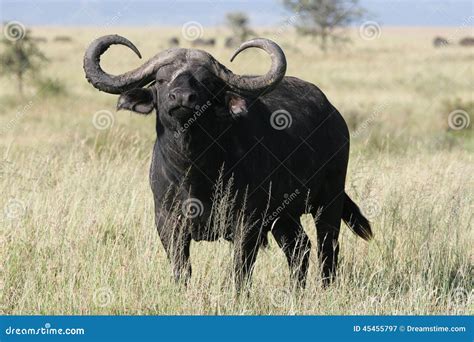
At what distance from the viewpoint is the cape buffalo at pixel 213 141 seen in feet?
20.8

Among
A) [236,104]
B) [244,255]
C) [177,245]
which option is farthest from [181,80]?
[244,255]

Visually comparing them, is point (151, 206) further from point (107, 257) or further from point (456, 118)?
point (456, 118)

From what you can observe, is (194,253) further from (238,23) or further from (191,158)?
(238,23)

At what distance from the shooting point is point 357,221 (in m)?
8.02

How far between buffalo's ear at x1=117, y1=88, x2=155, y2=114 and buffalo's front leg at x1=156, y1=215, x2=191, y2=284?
851mm

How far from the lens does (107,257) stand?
22.8 feet

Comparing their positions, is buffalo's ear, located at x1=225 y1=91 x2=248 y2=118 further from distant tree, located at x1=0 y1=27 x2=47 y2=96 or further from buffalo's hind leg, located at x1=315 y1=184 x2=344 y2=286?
distant tree, located at x1=0 y1=27 x2=47 y2=96

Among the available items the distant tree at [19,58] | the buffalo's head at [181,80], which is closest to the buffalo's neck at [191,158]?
the buffalo's head at [181,80]

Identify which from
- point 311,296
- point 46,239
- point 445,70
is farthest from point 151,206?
point 445,70

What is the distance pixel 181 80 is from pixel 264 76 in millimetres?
669

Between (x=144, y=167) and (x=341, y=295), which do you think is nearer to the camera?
(x=341, y=295)

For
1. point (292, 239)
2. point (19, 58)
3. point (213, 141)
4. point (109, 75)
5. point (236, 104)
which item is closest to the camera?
point (236, 104)

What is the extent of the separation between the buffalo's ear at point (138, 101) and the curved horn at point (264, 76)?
566 millimetres

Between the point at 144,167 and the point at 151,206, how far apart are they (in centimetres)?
249
